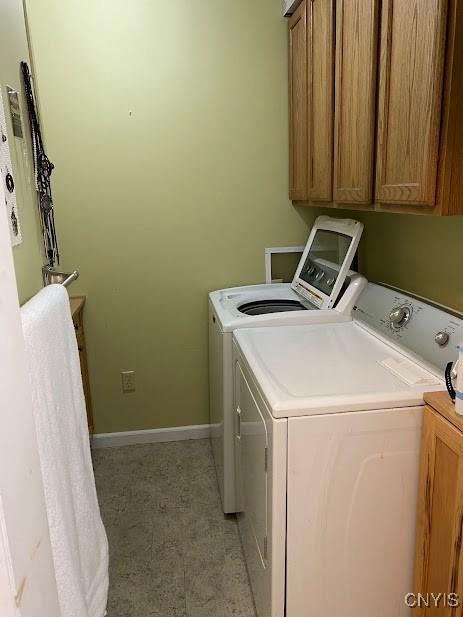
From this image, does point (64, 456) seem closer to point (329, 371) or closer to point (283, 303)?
point (329, 371)

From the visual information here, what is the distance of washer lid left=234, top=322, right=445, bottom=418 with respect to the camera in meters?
1.25

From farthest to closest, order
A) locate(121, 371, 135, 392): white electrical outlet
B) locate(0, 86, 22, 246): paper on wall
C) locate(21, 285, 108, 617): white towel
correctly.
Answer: locate(121, 371, 135, 392): white electrical outlet, locate(0, 86, 22, 246): paper on wall, locate(21, 285, 108, 617): white towel

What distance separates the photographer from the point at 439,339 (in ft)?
4.58

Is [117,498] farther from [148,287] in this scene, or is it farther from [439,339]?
[439,339]

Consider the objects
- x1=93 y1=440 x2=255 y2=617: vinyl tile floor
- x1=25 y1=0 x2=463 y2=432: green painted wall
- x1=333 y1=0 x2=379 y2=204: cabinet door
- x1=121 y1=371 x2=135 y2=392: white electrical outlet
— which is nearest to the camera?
x1=333 y1=0 x2=379 y2=204: cabinet door

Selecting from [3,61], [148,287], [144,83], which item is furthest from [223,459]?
[144,83]

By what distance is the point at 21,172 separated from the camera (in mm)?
1420

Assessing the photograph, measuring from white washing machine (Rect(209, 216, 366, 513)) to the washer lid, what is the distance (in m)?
0.10

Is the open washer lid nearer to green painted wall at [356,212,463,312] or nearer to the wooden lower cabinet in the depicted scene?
green painted wall at [356,212,463,312]

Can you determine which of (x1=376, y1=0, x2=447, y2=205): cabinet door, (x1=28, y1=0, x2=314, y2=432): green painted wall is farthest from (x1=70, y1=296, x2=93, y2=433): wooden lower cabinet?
(x1=376, y1=0, x2=447, y2=205): cabinet door

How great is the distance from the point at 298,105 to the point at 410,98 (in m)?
1.12

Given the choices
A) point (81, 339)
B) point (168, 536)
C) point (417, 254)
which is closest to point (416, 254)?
point (417, 254)

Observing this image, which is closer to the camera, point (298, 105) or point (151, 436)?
point (298, 105)

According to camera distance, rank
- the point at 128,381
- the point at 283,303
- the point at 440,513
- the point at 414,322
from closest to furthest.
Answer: the point at 440,513 < the point at 414,322 < the point at 283,303 < the point at 128,381
